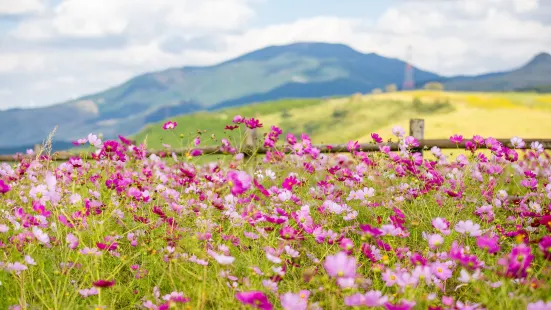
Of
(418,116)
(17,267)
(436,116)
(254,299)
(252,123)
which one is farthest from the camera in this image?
(418,116)

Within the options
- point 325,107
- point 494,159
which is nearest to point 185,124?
point 325,107

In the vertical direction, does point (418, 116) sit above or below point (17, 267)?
below

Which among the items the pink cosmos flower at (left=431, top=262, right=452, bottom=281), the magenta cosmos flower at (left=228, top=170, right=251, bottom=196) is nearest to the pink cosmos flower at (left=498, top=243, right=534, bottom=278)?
the pink cosmos flower at (left=431, top=262, right=452, bottom=281)

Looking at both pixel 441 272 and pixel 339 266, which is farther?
pixel 441 272

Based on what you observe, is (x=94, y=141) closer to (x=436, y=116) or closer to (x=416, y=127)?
(x=416, y=127)

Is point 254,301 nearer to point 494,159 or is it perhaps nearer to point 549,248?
point 549,248

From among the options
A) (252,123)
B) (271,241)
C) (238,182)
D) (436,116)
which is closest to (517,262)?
(238,182)

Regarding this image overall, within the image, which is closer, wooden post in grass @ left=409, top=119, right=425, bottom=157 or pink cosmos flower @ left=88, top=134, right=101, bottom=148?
pink cosmos flower @ left=88, top=134, right=101, bottom=148

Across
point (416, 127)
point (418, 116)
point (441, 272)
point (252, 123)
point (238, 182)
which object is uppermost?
point (252, 123)

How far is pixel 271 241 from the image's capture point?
302 centimetres

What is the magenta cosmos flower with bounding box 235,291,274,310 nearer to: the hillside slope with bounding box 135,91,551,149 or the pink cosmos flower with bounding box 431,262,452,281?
the pink cosmos flower with bounding box 431,262,452,281

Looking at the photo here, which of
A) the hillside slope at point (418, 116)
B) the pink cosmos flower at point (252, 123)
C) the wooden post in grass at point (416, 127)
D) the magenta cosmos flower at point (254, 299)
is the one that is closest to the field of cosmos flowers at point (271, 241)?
the magenta cosmos flower at point (254, 299)

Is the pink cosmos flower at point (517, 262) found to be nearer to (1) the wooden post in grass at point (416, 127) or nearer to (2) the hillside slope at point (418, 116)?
(2) the hillside slope at point (418, 116)

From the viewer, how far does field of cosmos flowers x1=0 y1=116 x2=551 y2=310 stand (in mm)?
2318
